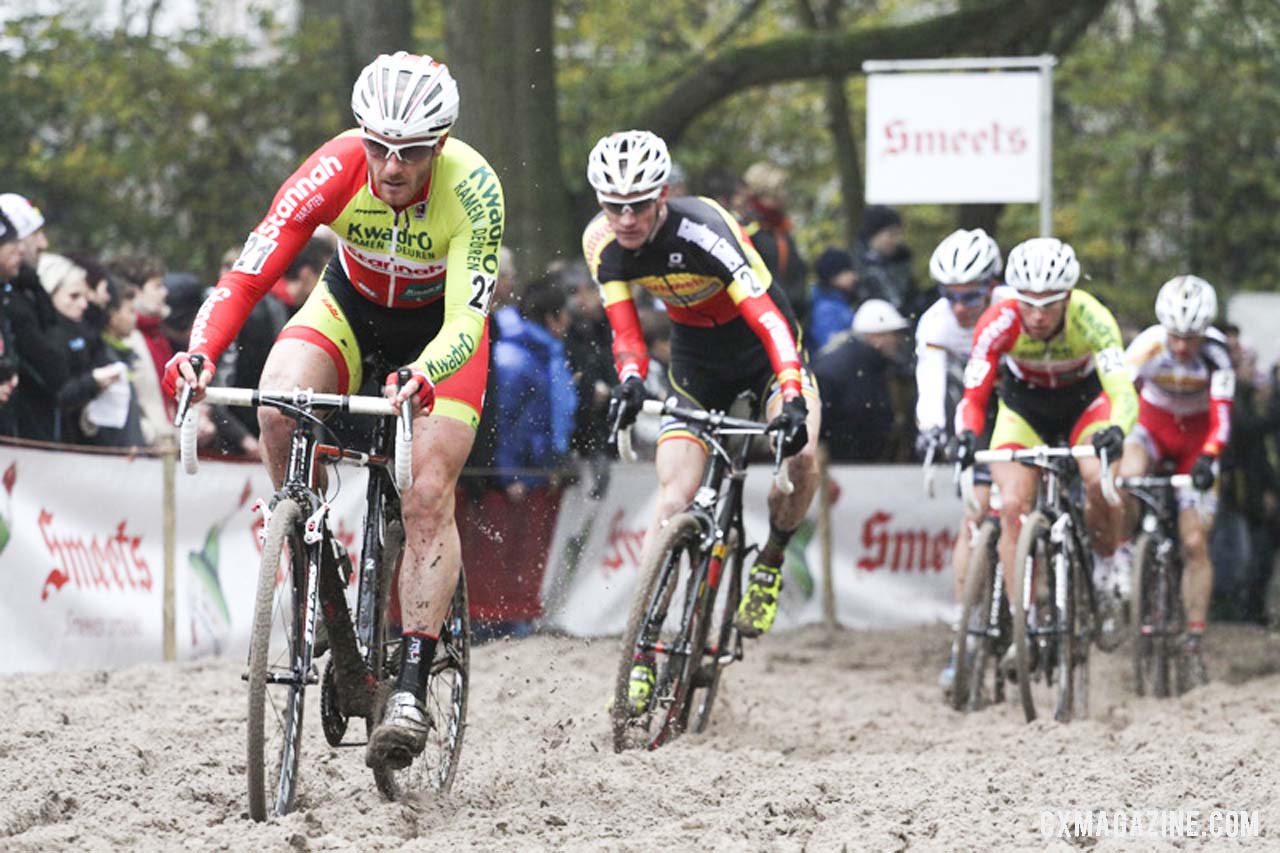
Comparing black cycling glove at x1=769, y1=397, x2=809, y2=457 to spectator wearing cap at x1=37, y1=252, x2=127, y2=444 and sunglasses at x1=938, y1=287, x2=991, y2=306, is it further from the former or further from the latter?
spectator wearing cap at x1=37, y1=252, x2=127, y2=444

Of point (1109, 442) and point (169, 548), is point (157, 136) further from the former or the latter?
point (1109, 442)

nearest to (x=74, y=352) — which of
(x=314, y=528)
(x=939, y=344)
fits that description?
(x=314, y=528)

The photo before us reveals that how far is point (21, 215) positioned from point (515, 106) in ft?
18.8

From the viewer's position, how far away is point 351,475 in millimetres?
10789

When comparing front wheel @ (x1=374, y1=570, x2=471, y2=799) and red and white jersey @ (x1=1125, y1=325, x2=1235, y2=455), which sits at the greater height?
red and white jersey @ (x1=1125, y1=325, x2=1235, y2=455)

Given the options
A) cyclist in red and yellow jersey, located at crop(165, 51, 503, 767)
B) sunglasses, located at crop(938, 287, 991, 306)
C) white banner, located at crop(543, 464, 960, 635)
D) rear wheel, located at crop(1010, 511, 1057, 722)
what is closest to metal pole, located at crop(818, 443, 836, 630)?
white banner, located at crop(543, 464, 960, 635)

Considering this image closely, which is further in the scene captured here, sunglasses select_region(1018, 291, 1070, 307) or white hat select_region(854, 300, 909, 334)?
white hat select_region(854, 300, 909, 334)

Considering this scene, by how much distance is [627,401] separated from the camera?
773cm

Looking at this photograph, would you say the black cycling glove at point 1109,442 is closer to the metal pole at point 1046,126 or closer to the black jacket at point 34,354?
the metal pole at point 1046,126

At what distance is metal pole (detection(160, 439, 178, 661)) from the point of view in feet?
32.2

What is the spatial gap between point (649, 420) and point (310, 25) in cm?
687

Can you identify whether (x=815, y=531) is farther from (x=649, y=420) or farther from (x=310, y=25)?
(x=310, y=25)

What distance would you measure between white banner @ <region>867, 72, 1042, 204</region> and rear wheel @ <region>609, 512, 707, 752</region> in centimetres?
614

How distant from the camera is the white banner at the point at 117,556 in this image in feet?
29.9
